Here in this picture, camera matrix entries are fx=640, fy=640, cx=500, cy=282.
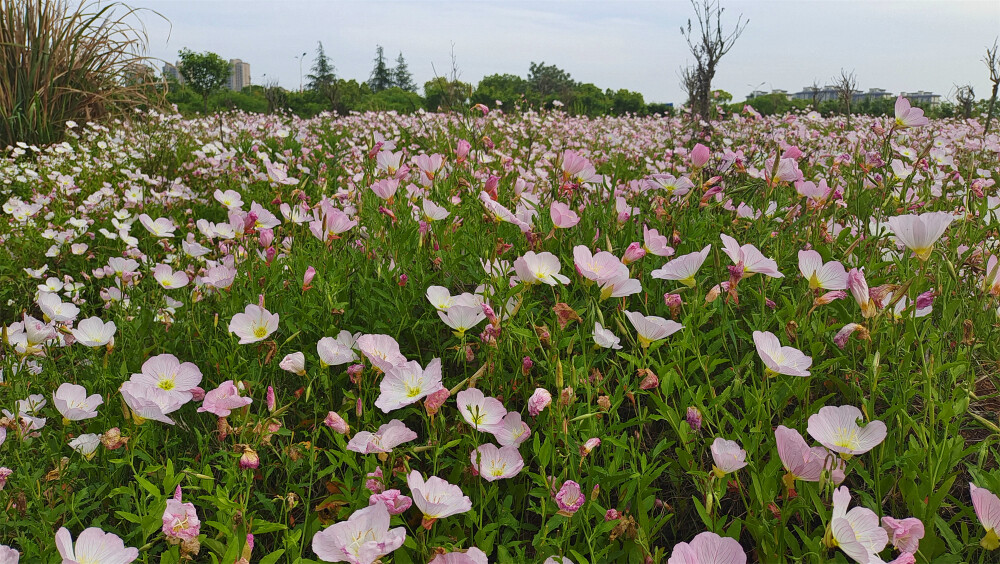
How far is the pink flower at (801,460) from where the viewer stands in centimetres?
114

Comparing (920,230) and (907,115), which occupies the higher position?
(907,115)

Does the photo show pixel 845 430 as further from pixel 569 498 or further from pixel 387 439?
pixel 387 439

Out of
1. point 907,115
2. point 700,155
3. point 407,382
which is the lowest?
point 407,382

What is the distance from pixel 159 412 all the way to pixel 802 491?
134 cm

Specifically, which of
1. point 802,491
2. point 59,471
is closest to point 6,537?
point 59,471

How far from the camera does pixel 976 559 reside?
1350mm

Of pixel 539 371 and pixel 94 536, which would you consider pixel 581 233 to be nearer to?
pixel 539 371

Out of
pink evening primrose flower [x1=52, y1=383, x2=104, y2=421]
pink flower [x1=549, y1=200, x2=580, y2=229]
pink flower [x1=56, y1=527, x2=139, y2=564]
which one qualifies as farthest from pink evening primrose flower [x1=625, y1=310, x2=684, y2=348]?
pink evening primrose flower [x1=52, y1=383, x2=104, y2=421]

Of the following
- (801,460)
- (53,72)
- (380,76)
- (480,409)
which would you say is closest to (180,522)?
(480,409)

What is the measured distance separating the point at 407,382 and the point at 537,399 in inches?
12.2

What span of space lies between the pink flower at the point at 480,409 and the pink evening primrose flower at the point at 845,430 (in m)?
0.61

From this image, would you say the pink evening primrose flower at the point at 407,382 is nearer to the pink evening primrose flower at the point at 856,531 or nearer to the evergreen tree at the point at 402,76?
the pink evening primrose flower at the point at 856,531

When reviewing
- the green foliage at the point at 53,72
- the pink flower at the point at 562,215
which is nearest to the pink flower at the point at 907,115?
the pink flower at the point at 562,215

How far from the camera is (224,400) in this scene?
4.40ft
